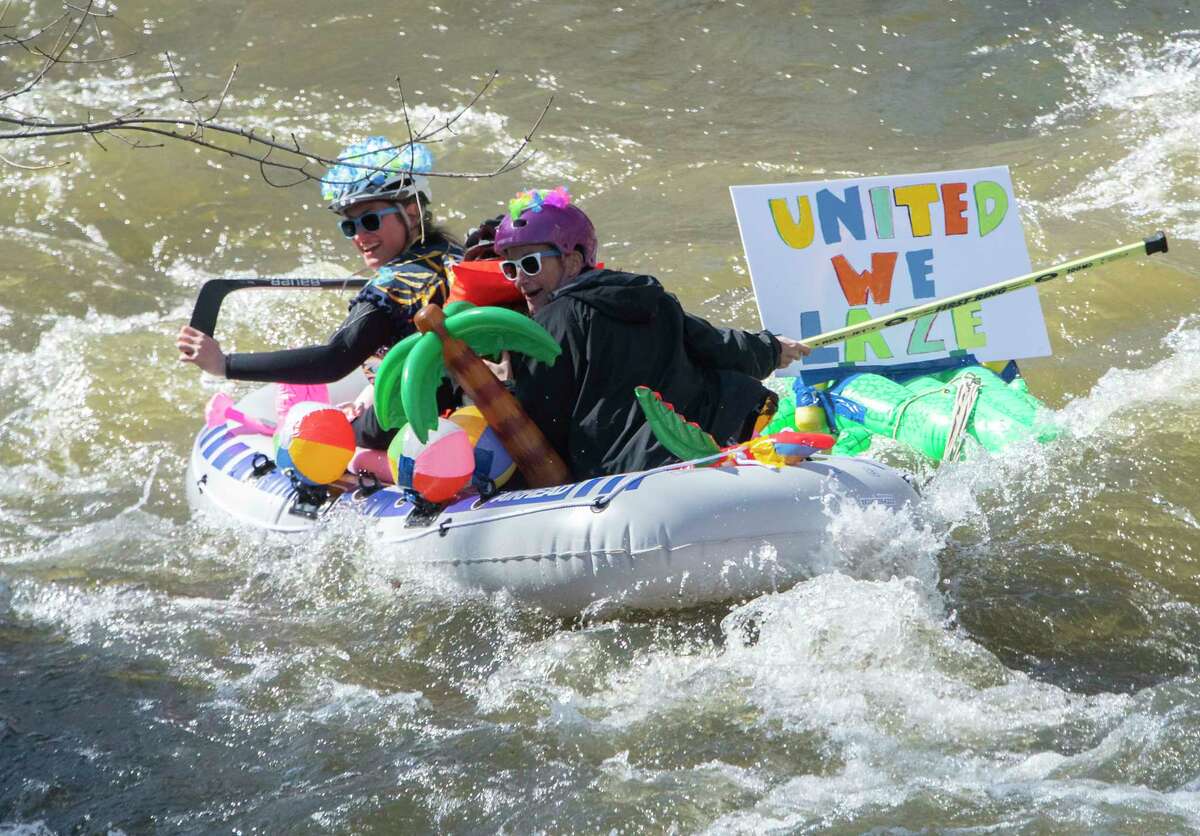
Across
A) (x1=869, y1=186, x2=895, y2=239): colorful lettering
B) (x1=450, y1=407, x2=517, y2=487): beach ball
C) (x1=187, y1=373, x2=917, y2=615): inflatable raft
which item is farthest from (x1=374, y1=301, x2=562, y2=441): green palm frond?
(x1=869, y1=186, x2=895, y2=239): colorful lettering

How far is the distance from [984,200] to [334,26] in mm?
8294

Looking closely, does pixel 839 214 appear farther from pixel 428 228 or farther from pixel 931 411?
pixel 428 228

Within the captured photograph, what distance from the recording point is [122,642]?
204 inches

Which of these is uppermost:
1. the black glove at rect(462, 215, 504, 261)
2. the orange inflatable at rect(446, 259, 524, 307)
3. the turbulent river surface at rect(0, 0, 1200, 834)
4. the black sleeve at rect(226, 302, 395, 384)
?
the black glove at rect(462, 215, 504, 261)

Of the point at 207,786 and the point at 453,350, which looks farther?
the point at 453,350

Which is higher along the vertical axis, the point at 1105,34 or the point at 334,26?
the point at 334,26

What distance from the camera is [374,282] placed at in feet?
17.6

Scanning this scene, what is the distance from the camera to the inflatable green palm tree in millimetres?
4801

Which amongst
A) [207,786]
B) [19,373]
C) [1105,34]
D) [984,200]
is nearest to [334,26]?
[19,373]

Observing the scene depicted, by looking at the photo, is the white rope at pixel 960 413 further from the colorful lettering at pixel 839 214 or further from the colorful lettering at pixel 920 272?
the colorful lettering at pixel 839 214

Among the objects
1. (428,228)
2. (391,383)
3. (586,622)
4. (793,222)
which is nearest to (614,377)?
(391,383)

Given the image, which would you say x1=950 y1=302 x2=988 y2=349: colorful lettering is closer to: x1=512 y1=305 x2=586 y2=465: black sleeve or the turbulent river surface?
the turbulent river surface

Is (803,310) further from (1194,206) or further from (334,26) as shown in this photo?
(334,26)

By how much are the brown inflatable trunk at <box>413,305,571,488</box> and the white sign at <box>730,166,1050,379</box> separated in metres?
1.69
